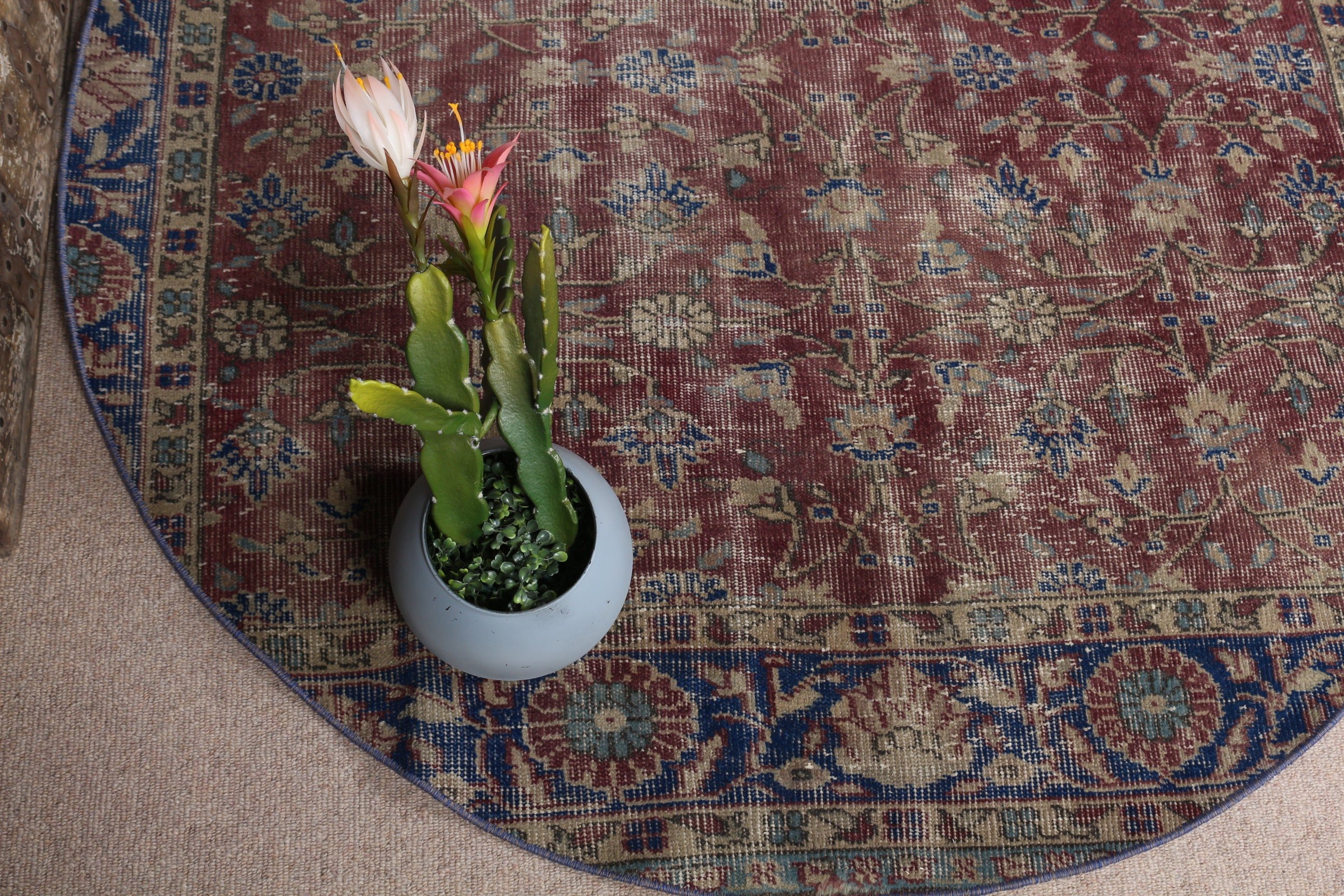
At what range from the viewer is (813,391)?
1.34m

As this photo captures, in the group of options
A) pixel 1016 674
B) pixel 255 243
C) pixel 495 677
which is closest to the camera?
pixel 495 677

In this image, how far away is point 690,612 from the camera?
4.09 feet

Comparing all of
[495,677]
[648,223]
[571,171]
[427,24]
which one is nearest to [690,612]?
[495,677]

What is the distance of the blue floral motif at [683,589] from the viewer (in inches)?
49.2

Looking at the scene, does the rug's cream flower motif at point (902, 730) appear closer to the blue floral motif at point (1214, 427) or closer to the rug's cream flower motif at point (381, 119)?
the blue floral motif at point (1214, 427)

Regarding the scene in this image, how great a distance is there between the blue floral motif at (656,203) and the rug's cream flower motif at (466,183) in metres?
0.65

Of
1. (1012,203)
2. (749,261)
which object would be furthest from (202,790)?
(1012,203)

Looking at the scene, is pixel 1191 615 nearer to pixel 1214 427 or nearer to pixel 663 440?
pixel 1214 427

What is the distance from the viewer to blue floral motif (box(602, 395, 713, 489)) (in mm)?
1303

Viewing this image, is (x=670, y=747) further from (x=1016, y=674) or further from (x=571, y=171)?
(x=571, y=171)

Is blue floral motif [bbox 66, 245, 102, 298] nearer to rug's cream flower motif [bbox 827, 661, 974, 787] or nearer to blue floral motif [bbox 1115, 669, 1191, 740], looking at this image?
rug's cream flower motif [bbox 827, 661, 974, 787]

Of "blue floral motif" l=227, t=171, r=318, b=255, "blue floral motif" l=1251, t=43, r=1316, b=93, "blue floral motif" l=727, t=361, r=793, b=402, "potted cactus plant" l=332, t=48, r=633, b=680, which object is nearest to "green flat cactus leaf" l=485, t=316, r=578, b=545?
"potted cactus plant" l=332, t=48, r=633, b=680

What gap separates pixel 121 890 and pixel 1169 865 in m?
1.23

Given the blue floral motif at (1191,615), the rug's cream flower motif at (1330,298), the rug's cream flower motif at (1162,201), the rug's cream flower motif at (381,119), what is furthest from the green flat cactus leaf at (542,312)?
the rug's cream flower motif at (1330,298)
